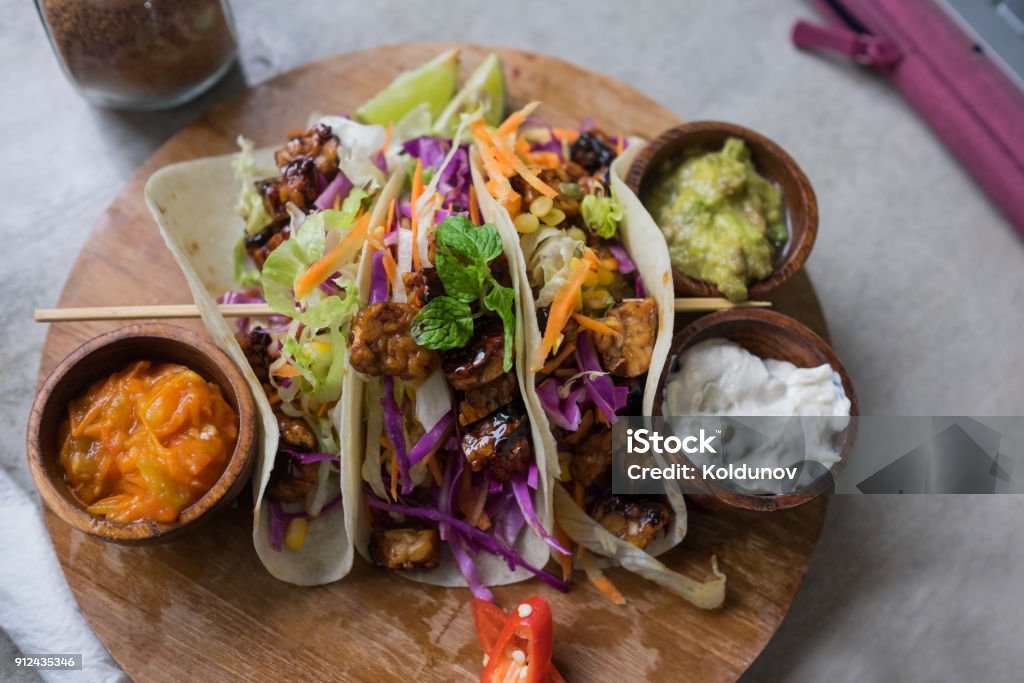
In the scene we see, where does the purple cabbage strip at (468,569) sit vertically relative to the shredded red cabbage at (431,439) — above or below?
below

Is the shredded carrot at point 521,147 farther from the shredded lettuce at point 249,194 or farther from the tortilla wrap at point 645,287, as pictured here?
the shredded lettuce at point 249,194

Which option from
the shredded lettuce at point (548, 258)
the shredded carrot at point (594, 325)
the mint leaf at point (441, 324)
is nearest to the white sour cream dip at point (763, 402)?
the shredded carrot at point (594, 325)

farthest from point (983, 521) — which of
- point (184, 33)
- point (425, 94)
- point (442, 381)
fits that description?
point (184, 33)

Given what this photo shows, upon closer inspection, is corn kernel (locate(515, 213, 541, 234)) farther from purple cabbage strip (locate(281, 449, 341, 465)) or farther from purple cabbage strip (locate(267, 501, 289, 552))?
purple cabbage strip (locate(267, 501, 289, 552))

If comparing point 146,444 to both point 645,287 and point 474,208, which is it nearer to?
point 474,208

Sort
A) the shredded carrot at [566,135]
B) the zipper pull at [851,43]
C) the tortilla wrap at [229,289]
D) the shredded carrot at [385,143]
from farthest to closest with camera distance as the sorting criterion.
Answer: the zipper pull at [851,43] → the shredded carrot at [566,135] → the shredded carrot at [385,143] → the tortilla wrap at [229,289]

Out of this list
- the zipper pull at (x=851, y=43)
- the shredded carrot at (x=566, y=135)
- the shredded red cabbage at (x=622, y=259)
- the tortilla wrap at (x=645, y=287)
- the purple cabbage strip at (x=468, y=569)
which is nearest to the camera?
the tortilla wrap at (x=645, y=287)

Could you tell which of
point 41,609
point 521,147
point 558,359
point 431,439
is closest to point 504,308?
point 558,359
